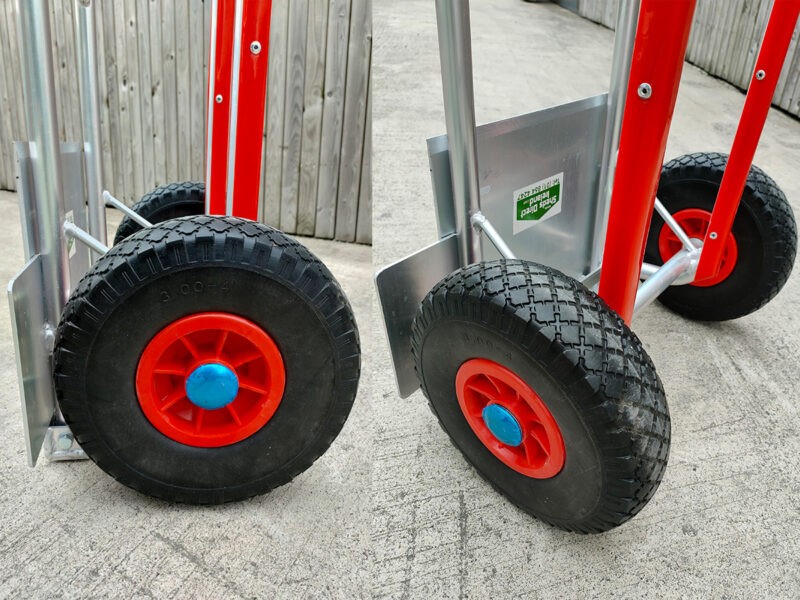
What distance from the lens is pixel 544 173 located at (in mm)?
1692

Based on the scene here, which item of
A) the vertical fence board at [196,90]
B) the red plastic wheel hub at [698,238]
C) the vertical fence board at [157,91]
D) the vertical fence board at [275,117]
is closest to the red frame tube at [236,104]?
the red plastic wheel hub at [698,238]

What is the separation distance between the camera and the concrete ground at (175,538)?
1.27 meters

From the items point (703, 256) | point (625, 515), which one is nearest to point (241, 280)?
point (625, 515)

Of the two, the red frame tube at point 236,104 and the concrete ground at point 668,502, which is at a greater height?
the red frame tube at point 236,104

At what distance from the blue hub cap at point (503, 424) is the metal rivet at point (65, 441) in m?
0.90

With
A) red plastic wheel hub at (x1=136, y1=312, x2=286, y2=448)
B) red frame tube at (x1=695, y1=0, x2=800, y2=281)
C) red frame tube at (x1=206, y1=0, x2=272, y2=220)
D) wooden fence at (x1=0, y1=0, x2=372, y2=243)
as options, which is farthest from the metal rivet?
wooden fence at (x1=0, y1=0, x2=372, y2=243)

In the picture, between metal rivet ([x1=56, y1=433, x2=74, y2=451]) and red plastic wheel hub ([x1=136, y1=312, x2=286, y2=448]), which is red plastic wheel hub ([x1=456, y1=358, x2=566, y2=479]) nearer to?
red plastic wheel hub ([x1=136, y1=312, x2=286, y2=448])

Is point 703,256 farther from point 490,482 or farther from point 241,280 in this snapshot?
point 241,280

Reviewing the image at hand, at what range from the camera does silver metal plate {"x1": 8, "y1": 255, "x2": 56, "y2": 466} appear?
4.00ft

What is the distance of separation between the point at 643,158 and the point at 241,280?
694 millimetres

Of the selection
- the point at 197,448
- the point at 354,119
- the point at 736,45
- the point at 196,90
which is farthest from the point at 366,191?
the point at 736,45

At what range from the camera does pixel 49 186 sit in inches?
52.7

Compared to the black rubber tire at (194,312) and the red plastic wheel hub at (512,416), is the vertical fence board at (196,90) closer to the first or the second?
the black rubber tire at (194,312)

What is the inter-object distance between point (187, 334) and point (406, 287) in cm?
44
